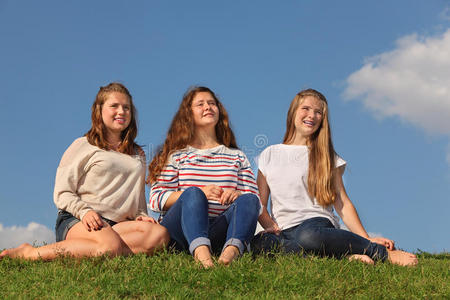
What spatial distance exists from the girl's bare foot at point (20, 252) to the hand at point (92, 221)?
0.82m

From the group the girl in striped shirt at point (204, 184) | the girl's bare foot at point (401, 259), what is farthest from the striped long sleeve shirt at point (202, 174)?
the girl's bare foot at point (401, 259)

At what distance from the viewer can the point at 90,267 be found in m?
5.22

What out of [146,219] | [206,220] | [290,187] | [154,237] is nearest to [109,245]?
[154,237]

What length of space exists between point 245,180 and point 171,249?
1253mm

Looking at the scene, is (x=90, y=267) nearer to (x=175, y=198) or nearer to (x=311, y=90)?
(x=175, y=198)

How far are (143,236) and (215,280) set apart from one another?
4.89ft

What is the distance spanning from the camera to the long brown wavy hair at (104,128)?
6.29m

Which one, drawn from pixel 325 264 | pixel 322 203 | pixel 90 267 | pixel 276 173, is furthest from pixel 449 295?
pixel 90 267

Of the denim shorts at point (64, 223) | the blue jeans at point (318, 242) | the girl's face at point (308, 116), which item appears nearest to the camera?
the denim shorts at point (64, 223)

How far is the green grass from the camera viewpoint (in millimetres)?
4418

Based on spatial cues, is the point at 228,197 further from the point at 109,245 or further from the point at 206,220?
the point at 109,245

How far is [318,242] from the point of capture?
19.7 feet

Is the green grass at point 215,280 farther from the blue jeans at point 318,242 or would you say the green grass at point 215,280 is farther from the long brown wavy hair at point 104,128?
the long brown wavy hair at point 104,128

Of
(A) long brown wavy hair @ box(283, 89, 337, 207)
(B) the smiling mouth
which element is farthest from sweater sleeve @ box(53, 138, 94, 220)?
(A) long brown wavy hair @ box(283, 89, 337, 207)
